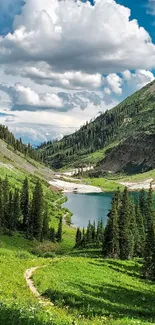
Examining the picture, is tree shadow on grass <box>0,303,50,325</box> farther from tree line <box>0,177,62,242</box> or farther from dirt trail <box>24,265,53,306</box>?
tree line <box>0,177,62,242</box>

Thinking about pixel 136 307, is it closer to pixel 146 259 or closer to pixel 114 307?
pixel 114 307

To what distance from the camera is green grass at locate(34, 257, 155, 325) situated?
23.4 metres

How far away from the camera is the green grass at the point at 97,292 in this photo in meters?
23.4

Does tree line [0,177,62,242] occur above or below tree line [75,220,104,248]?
above

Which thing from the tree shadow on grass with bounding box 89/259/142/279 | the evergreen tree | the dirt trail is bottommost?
the tree shadow on grass with bounding box 89/259/142/279

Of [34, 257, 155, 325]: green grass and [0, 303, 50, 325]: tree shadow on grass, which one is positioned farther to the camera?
[34, 257, 155, 325]: green grass

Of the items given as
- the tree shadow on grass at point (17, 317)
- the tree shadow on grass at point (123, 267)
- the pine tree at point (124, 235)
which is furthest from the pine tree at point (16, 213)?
the tree shadow on grass at point (17, 317)

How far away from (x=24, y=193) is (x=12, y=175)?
8286cm

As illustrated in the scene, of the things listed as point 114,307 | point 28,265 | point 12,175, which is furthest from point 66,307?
point 12,175

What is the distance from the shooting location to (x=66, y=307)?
2381 centimetres

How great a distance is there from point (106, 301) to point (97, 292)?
283 cm

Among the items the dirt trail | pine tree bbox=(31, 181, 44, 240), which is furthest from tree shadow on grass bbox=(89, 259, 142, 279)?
pine tree bbox=(31, 181, 44, 240)

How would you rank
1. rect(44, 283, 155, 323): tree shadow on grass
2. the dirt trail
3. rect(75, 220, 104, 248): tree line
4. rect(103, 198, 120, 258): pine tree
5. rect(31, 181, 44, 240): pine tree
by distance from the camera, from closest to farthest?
rect(44, 283, 155, 323): tree shadow on grass < the dirt trail < rect(103, 198, 120, 258): pine tree < rect(75, 220, 104, 248): tree line < rect(31, 181, 44, 240): pine tree

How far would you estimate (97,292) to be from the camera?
31.0 meters
